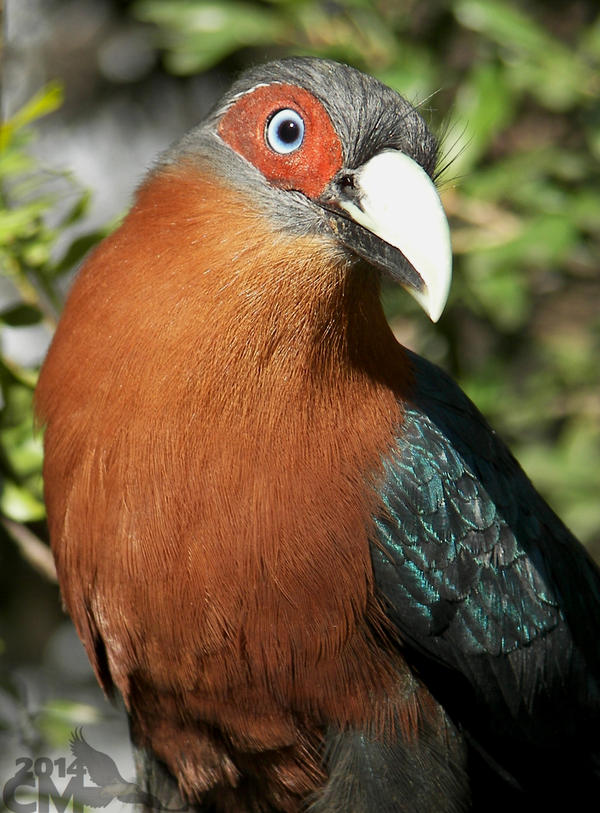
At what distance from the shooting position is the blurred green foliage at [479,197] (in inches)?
146

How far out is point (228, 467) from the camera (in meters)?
2.80

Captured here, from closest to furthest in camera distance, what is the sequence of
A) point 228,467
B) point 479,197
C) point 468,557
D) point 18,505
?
point 228,467
point 468,557
point 18,505
point 479,197

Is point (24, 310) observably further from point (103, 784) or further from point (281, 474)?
point (103, 784)

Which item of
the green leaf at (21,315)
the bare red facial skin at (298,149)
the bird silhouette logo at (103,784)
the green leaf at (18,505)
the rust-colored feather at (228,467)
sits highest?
the bare red facial skin at (298,149)

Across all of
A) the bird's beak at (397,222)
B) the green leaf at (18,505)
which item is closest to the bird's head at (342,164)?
the bird's beak at (397,222)

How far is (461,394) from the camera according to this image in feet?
12.6

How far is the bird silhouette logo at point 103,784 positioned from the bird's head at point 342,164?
76.6 inches

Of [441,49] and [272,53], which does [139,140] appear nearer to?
[272,53]

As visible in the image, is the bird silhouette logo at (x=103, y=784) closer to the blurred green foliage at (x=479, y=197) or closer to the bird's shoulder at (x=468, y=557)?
the blurred green foliage at (x=479, y=197)

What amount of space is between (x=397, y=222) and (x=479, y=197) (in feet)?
7.71

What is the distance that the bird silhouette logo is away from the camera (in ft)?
→ 11.4

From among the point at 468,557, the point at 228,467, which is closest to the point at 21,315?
the point at 228,467

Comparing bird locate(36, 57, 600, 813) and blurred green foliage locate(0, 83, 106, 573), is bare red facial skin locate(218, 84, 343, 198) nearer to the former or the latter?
bird locate(36, 57, 600, 813)

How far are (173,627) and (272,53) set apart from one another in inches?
173
